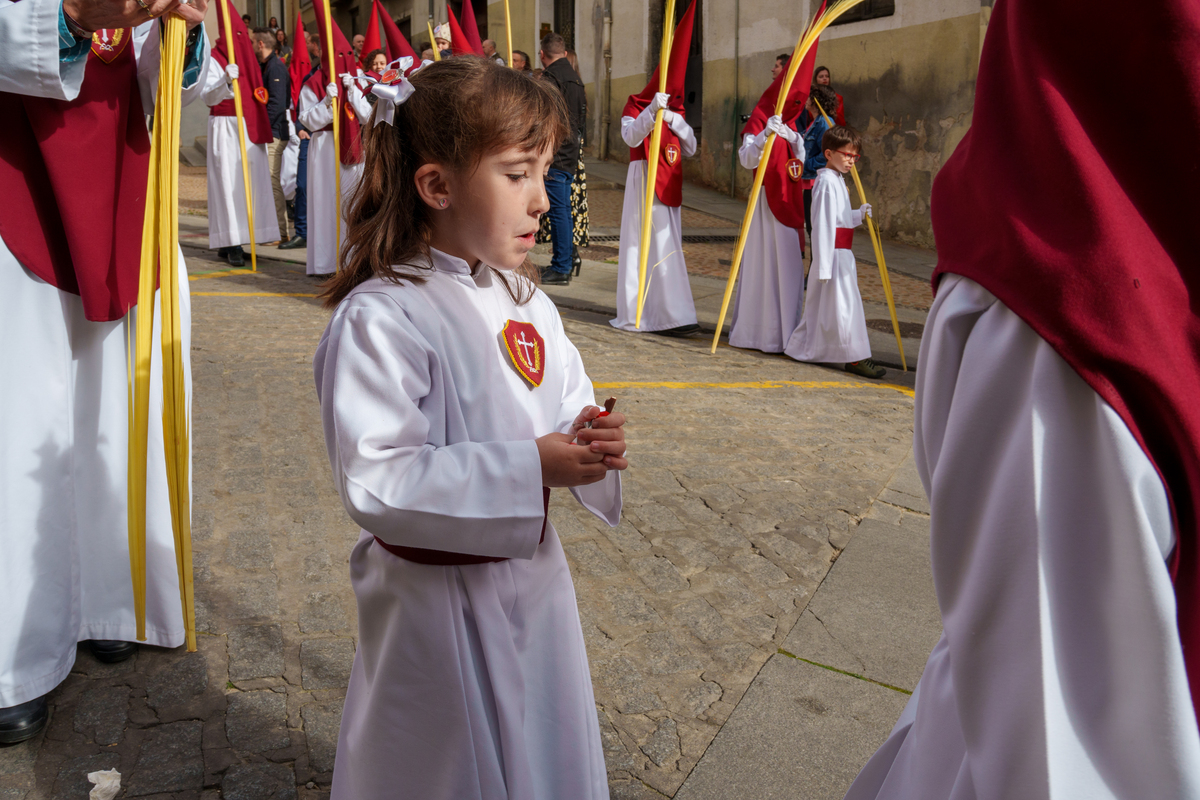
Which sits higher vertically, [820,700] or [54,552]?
[54,552]

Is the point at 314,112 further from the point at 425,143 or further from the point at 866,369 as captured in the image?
the point at 425,143

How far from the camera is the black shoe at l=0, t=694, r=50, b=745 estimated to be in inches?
87.7

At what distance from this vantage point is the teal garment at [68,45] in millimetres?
1960

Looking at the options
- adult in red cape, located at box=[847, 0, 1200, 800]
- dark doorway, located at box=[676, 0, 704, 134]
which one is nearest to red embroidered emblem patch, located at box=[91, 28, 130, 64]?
adult in red cape, located at box=[847, 0, 1200, 800]

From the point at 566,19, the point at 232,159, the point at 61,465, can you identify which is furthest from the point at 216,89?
the point at 566,19

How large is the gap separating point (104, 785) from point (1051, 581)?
1.98 m

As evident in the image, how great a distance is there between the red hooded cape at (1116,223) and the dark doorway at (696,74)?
49.4ft

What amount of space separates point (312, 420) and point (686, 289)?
3.61 meters

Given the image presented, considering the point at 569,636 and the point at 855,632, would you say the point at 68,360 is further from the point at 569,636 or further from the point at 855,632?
the point at 855,632

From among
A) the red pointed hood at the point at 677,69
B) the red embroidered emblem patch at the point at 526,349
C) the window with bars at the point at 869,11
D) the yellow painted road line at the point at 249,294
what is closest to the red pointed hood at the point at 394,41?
the red pointed hood at the point at 677,69

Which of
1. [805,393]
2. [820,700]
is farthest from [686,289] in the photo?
[820,700]

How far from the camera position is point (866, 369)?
644cm

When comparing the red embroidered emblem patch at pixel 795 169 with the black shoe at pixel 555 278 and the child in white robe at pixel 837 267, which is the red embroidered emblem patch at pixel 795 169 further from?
the black shoe at pixel 555 278

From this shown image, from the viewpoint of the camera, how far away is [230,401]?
4.91 metres
